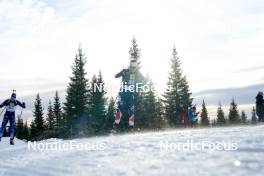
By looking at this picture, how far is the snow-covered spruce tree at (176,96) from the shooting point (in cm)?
4759

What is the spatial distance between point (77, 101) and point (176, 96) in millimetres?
11151

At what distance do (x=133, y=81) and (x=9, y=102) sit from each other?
5033 millimetres

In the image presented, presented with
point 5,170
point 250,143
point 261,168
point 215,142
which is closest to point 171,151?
point 215,142

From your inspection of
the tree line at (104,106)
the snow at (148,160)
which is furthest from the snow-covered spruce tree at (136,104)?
the snow at (148,160)

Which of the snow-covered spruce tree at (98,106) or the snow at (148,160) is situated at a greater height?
the snow-covered spruce tree at (98,106)

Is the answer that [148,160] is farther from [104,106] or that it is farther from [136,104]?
[104,106]

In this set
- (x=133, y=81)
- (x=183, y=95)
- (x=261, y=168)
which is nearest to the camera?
(x=261, y=168)

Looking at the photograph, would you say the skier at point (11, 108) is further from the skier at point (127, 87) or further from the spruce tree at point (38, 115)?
the spruce tree at point (38, 115)

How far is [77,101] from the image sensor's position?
48.4 metres

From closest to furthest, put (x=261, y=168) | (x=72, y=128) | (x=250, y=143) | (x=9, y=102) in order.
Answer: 1. (x=261, y=168)
2. (x=250, y=143)
3. (x=9, y=102)
4. (x=72, y=128)

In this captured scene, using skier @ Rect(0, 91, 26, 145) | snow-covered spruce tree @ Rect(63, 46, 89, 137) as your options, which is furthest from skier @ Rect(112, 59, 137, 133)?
snow-covered spruce tree @ Rect(63, 46, 89, 137)

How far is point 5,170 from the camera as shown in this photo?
880cm

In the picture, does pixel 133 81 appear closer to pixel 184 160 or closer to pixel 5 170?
pixel 5 170

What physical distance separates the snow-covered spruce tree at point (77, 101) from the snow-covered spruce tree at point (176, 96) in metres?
9.31
